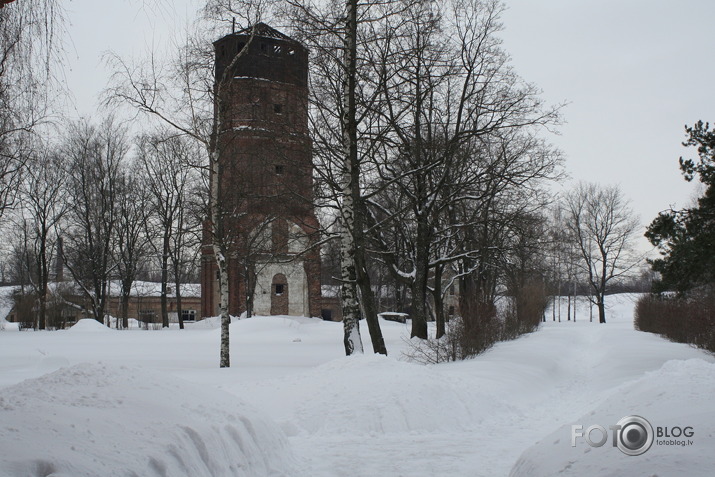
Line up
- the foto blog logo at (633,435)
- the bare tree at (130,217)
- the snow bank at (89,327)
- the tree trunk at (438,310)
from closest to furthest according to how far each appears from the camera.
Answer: the foto blog logo at (633,435) < the tree trunk at (438,310) < the snow bank at (89,327) < the bare tree at (130,217)

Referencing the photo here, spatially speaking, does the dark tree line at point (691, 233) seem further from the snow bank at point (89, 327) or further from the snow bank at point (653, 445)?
the snow bank at point (89, 327)

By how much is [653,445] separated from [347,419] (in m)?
5.64

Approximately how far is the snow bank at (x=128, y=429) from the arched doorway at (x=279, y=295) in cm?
4250

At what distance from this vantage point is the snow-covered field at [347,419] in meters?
5.05

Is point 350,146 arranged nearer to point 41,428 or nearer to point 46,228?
point 41,428

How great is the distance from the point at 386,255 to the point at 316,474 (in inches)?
709

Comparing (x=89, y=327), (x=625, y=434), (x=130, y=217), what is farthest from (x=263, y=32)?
(x=130, y=217)

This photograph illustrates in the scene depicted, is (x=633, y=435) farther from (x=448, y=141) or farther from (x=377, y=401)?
(x=448, y=141)

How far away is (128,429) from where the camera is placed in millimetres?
5777

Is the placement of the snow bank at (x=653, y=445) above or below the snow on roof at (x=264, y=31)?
below

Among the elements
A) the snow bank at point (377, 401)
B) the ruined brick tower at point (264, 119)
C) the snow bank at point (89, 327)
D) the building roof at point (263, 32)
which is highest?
the building roof at point (263, 32)

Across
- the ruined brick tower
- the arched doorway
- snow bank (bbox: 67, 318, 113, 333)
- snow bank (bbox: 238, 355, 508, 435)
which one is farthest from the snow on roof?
the arched doorway

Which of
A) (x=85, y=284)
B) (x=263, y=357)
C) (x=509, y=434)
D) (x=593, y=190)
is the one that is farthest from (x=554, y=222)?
(x=509, y=434)

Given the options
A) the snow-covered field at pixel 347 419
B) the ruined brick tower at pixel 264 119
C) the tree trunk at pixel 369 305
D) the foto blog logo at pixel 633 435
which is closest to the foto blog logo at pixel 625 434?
the foto blog logo at pixel 633 435
